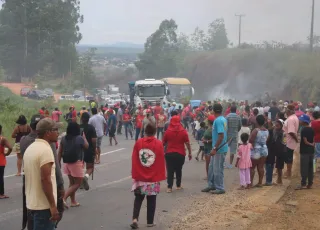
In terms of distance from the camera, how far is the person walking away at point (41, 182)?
5496 millimetres

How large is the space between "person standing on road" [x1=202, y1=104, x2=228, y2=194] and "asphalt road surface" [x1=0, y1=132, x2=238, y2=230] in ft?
1.68

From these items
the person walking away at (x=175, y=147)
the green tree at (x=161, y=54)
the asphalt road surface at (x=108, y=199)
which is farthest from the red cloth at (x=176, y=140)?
the green tree at (x=161, y=54)

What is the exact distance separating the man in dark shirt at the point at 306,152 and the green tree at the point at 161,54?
57.3 metres

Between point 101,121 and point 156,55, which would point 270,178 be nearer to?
point 101,121

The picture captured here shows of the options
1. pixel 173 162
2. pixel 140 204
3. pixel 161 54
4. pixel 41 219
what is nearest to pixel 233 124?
pixel 173 162

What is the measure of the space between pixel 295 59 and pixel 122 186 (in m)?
37.7

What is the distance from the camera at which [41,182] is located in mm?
5527

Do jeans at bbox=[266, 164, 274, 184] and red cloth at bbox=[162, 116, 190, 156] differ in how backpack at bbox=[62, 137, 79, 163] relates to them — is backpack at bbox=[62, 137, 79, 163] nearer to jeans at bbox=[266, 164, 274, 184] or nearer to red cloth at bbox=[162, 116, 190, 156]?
red cloth at bbox=[162, 116, 190, 156]

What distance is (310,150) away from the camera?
1235cm

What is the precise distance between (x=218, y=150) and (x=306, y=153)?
240 centimetres

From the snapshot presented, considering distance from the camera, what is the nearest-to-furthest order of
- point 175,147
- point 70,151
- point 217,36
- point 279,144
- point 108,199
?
point 70,151, point 108,199, point 175,147, point 279,144, point 217,36

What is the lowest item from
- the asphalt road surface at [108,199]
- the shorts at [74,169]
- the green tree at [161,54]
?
the asphalt road surface at [108,199]

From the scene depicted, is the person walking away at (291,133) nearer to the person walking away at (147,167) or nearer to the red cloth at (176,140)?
the red cloth at (176,140)

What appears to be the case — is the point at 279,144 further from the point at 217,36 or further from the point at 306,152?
the point at 217,36
